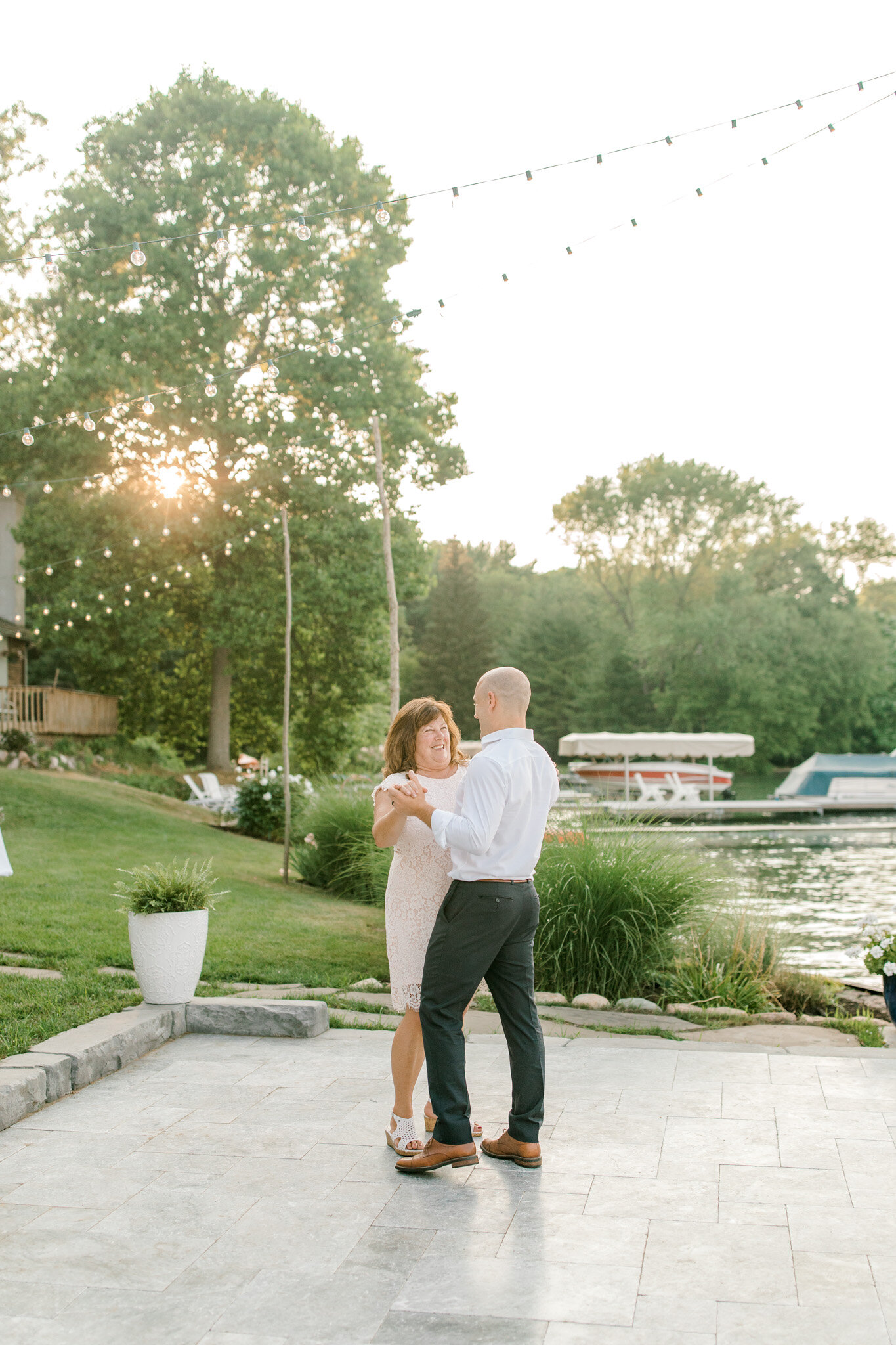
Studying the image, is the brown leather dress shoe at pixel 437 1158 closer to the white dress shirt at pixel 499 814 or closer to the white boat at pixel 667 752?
the white dress shirt at pixel 499 814

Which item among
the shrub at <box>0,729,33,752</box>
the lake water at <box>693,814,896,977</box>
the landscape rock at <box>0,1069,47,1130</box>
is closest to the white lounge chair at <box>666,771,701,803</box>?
the lake water at <box>693,814,896,977</box>

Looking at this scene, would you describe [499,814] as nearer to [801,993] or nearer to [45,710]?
[801,993]

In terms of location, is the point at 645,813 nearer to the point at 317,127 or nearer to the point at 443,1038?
the point at 443,1038

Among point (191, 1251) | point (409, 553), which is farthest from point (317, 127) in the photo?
point (191, 1251)

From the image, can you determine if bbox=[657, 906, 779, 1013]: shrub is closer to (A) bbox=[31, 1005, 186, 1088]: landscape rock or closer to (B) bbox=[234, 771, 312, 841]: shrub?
(A) bbox=[31, 1005, 186, 1088]: landscape rock

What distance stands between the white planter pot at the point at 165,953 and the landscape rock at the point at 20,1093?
3.57 feet

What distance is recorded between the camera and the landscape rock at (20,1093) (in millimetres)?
3996

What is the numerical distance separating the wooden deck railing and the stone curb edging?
1574 cm

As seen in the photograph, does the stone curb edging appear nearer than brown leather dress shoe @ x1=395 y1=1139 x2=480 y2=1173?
No

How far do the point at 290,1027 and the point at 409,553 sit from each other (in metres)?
18.4

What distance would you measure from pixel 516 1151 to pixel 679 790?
928 inches

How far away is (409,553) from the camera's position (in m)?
23.2

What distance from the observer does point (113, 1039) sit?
4684mm

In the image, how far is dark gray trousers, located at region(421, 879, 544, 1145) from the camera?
11.4 ft
